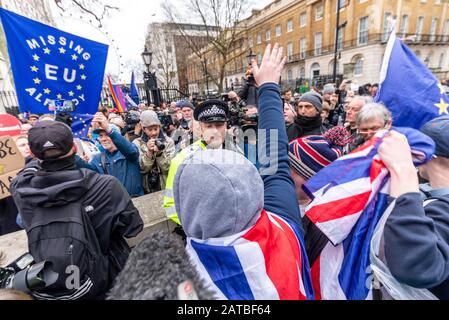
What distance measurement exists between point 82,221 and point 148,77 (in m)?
8.23

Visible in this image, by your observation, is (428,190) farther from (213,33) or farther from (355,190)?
(213,33)

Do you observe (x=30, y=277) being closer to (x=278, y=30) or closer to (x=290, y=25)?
(x=290, y=25)

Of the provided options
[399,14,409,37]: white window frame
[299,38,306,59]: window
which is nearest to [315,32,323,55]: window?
[299,38,306,59]: window

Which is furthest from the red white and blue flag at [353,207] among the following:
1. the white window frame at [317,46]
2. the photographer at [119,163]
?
the white window frame at [317,46]

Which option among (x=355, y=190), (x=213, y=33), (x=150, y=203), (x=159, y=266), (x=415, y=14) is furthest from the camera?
(x=415, y=14)

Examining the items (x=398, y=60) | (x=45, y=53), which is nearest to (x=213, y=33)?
(x=45, y=53)

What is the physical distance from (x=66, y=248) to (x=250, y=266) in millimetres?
1143

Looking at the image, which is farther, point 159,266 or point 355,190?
point 355,190

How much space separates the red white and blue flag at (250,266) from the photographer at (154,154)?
2.18 meters

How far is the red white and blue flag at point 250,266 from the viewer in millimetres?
785

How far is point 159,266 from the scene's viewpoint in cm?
54

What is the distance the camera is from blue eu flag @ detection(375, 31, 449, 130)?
1.33 metres

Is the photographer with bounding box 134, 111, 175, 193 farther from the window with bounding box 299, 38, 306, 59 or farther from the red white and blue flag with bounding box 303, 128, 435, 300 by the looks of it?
the window with bounding box 299, 38, 306, 59

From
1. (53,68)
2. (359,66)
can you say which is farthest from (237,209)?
(359,66)
